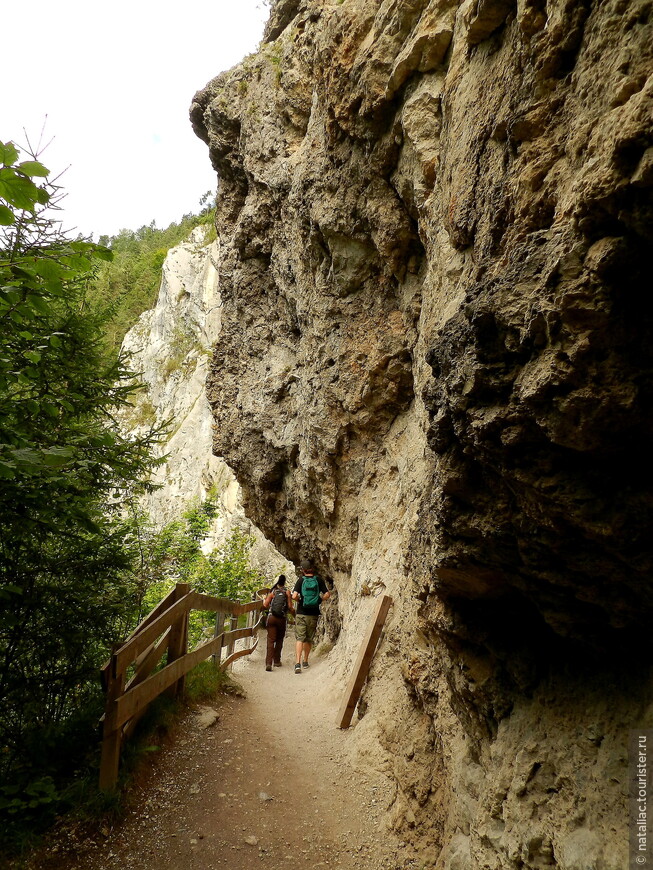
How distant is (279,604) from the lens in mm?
9945

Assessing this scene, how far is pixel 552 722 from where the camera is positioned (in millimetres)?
2506

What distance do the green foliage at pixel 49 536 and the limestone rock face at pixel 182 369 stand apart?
2371cm

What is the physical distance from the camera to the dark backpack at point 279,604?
9.84 metres

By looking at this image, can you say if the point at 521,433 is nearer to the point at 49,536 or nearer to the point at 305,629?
the point at 49,536

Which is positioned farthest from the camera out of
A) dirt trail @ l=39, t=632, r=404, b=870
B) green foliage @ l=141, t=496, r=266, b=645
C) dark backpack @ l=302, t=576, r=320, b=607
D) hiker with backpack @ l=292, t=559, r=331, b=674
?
green foliage @ l=141, t=496, r=266, b=645

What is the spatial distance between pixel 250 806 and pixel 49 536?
306cm

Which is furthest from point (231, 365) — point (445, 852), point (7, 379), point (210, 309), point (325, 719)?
point (210, 309)

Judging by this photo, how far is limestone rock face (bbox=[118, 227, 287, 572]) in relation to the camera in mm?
32781

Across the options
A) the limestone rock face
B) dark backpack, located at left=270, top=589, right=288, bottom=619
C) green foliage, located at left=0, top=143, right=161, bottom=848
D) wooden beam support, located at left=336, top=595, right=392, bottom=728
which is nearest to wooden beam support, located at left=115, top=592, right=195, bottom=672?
green foliage, located at left=0, top=143, right=161, bottom=848

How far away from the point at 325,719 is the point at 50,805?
366 centimetres

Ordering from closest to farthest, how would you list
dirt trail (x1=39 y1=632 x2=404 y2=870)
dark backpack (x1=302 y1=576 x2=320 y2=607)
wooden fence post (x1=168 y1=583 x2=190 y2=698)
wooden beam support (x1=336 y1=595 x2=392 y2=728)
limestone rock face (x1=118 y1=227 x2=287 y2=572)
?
dirt trail (x1=39 y1=632 x2=404 y2=870) < wooden fence post (x1=168 y1=583 x2=190 y2=698) < wooden beam support (x1=336 y1=595 x2=392 y2=728) < dark backpack (x1=302 y1=576 x2=320 y2=607) < limestone rock face (x1=118 y1=227 x2=287 y2=572)

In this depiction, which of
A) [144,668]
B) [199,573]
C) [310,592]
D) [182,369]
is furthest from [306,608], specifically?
Answer: [182,369]

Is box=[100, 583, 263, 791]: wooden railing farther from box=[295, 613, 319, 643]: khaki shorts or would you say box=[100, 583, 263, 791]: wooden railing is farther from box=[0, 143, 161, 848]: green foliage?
box=[295, 613, 319, 643]: khaki shorts

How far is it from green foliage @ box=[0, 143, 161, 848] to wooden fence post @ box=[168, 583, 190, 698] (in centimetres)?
48
